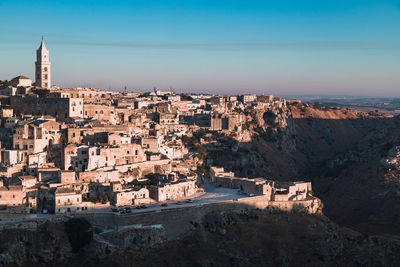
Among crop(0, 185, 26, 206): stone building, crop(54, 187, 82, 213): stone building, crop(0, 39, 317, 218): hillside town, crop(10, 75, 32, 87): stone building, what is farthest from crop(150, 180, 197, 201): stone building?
crop(10, 75, 32, 87): stone building

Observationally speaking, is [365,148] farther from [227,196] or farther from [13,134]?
[13,134]

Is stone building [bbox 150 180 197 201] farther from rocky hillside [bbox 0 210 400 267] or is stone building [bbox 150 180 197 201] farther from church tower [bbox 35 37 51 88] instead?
church tower [bbox 35 37 51 88]

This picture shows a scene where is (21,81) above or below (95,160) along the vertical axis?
above

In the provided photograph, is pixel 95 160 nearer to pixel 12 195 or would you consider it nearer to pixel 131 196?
pixel 131 196

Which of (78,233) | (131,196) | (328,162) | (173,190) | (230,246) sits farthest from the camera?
(328,162)

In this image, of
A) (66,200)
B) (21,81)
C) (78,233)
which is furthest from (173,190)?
(21,81)

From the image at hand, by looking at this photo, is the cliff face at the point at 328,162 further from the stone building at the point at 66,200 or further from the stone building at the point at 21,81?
the stone building at the point at 66,200
